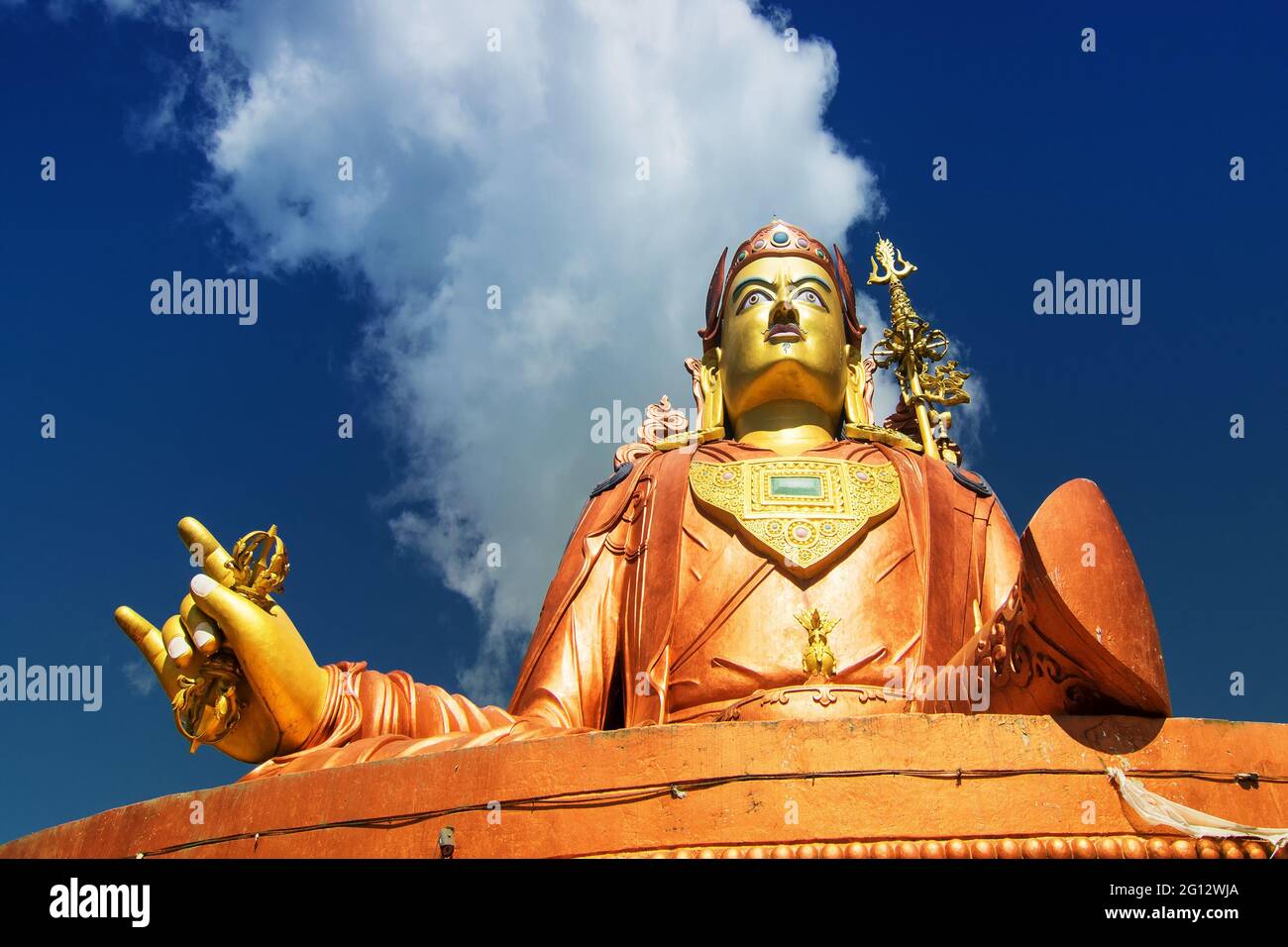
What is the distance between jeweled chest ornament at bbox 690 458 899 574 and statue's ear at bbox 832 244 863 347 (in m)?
1.40

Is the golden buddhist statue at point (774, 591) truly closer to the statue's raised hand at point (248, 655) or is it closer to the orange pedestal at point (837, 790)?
the statue's raised hand at point (248, 655)

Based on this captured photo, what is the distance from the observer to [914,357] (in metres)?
8.86

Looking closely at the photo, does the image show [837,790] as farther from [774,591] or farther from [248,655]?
[774,591]

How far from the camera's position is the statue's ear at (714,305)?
8.88 m

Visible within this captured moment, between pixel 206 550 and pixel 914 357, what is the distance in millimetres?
4757

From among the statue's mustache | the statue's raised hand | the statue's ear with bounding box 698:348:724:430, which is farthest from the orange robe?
the statue's mustache

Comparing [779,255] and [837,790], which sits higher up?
[779,255]

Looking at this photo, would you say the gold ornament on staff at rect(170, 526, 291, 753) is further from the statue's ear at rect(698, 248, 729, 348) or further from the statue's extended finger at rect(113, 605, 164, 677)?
the statue's ear at rect(698, 248, 729, 348)

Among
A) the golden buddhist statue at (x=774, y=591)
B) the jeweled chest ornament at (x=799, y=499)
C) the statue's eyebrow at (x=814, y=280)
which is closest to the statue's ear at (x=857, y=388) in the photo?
the golden buddhist statue at (x=774, y=591)

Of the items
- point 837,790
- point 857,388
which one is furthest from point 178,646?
point 857,388

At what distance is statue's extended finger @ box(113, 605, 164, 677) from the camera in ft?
19.8

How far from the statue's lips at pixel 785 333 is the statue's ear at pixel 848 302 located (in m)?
0.72
